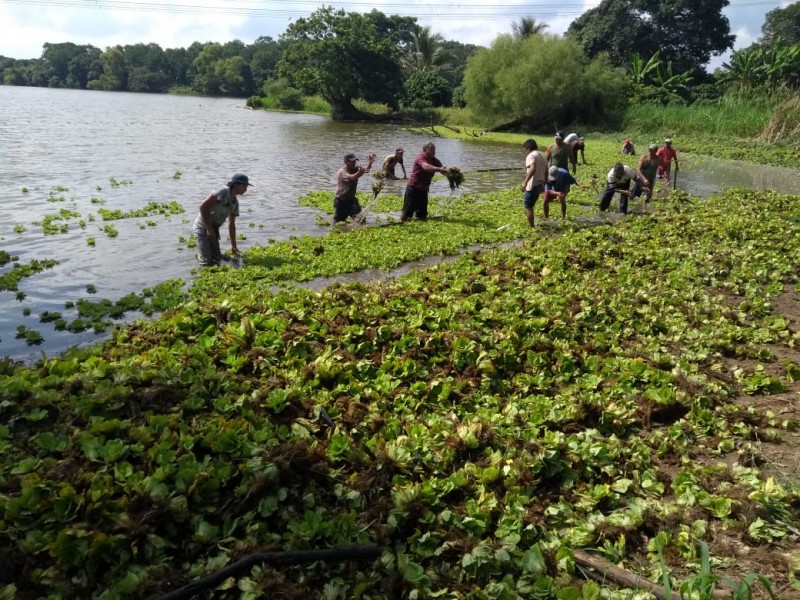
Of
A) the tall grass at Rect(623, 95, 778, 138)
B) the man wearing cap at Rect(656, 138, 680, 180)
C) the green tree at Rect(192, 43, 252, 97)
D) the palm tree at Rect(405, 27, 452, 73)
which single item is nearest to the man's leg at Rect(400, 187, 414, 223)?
the man wearing cap at Rect(656, 138, 680, 180)

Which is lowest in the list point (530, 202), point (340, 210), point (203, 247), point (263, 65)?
point (203, 247)

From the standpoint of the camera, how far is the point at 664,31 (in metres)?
60.5

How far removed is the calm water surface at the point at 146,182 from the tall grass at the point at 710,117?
26.8 ft

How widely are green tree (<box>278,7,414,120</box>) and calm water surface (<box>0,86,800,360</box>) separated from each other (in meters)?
17.6

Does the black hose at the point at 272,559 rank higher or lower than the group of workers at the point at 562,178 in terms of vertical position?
lower

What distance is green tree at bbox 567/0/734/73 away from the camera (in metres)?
59.5

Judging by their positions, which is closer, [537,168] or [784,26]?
[537,168]

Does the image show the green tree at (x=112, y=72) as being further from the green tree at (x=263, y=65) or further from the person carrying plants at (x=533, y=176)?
the person carrying plants at (x=533, y=176)

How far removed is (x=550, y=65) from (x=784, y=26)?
55.7m

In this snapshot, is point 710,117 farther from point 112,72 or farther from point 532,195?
point 112,72

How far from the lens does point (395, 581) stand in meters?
3.29

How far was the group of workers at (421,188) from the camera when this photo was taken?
33.9 feet

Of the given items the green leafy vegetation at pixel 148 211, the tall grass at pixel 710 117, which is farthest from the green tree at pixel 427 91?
the green leafy vegetation at pixel 148 211

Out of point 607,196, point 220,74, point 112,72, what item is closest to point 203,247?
point 607,196
